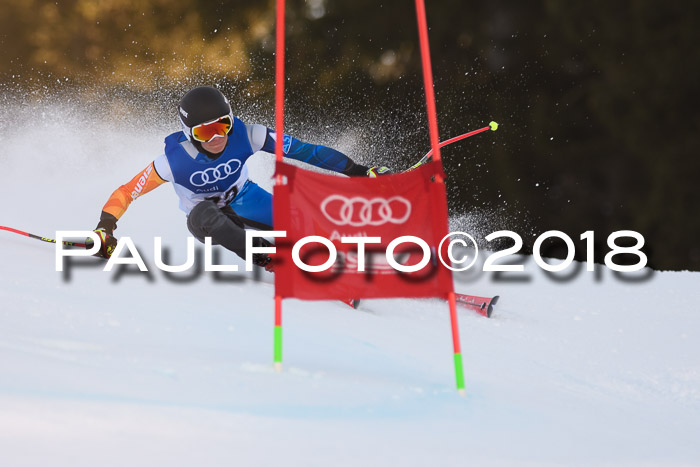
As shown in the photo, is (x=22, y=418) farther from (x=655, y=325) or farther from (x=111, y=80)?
(x=111, y=80)

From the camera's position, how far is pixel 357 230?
206 cm

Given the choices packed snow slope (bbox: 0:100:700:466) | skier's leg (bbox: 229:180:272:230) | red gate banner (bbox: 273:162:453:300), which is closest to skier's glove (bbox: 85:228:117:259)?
packed snow slope (bbox: 0:100:700:466)

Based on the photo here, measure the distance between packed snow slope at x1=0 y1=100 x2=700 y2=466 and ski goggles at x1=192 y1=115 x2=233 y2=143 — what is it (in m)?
0.62

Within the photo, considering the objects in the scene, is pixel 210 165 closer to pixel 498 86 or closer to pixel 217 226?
pixel 217 226

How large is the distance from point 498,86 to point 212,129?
471 cm

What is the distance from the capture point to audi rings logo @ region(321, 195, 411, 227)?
2.06m

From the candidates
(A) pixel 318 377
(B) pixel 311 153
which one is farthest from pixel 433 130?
(B) pixel 311 153

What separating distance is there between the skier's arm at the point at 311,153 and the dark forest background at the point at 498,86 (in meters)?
2.90

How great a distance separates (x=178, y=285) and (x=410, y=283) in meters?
1.31

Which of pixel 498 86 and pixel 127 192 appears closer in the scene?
pixel 127 192

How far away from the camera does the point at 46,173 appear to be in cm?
650

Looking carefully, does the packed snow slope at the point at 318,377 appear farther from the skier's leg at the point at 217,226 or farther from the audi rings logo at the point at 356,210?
the audi rings logo at the point at 356,210

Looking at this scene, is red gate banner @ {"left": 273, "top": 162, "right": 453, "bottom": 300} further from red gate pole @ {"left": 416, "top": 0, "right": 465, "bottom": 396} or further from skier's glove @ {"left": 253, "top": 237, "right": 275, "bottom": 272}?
skier's glove @ {"left": 253, "top": 237, "right": 275, "bottom": 272}

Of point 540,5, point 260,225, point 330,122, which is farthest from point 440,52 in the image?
point 260,225
